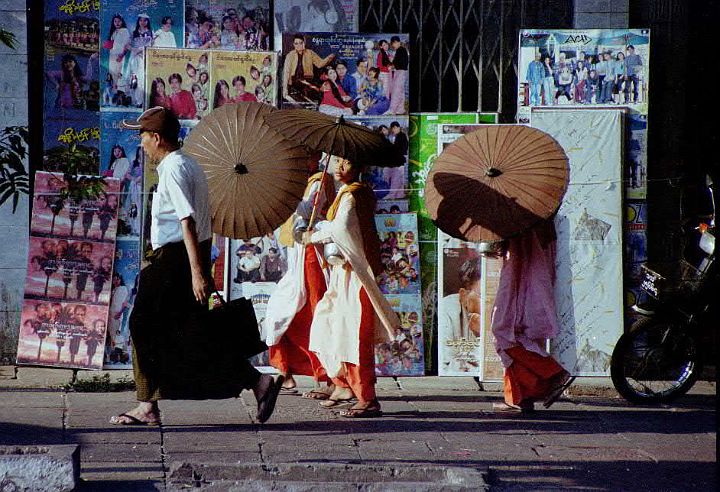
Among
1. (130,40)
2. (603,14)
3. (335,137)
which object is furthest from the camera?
(603,14)

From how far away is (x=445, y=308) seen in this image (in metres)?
8.14

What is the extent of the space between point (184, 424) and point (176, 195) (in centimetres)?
133

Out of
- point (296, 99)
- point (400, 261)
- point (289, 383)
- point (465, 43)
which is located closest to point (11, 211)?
point (296, 99)

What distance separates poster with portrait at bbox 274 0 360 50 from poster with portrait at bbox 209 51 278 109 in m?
0.19

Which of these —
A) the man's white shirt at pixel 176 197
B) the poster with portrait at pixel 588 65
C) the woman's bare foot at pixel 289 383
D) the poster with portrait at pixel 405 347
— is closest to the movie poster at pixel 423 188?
the poster with portrait at pixel 405 347

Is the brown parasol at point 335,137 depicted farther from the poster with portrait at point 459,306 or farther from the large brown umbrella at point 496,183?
the poster with portrait at point 459,306

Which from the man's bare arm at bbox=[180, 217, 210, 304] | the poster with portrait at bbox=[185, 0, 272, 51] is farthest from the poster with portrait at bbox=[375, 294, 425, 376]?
the man's bare arm at bbox=[180, 217, 210, 304]

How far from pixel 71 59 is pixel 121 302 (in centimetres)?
177

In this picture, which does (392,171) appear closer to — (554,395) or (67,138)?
(554,395)

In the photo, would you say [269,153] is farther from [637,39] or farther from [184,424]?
[637,39]

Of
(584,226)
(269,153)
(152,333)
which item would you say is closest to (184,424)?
(152,333)

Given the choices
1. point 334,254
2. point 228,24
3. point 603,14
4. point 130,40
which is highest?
point 603,14

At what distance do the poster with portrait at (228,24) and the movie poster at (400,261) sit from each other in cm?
165

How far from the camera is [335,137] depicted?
6.40m
